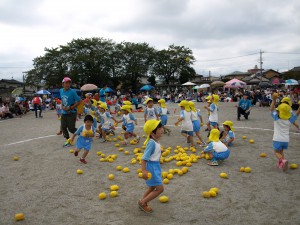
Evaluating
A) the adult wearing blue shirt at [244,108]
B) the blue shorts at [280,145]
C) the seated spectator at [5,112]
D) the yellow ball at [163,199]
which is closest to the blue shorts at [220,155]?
the blue shorts at [280,145]

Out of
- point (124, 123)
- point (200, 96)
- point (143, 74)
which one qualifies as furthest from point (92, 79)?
point (124, 123)

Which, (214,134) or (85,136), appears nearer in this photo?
(214,134)

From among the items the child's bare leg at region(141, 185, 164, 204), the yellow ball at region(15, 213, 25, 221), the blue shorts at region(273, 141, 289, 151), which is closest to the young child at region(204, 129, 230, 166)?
the blue shorts at region(273, 141, 289, 151)

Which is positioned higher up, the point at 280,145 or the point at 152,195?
the point at 280,145

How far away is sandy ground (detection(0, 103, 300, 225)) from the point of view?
13.4ft

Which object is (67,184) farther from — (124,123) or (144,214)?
(124,123)

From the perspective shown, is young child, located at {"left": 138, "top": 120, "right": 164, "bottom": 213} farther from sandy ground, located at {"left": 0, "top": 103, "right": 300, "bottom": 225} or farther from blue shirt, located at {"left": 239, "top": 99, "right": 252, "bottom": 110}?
blue shirt, located at {"left": 239, "top": 99, "right": 252, "bottom": 110}

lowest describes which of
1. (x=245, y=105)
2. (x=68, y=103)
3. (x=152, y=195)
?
(x=152, y=195)

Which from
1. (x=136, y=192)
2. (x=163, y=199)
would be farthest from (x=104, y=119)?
(x=163, y=199)

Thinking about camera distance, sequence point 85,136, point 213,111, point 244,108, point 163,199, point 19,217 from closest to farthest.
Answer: point 19,217
point 163,199
point 85,136
point 213,111
point 244,108

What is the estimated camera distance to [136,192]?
511 centimetres

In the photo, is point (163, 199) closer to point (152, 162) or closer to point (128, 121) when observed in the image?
point (152, 162)

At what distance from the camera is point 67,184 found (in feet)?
18.3

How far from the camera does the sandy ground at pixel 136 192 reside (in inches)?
160
